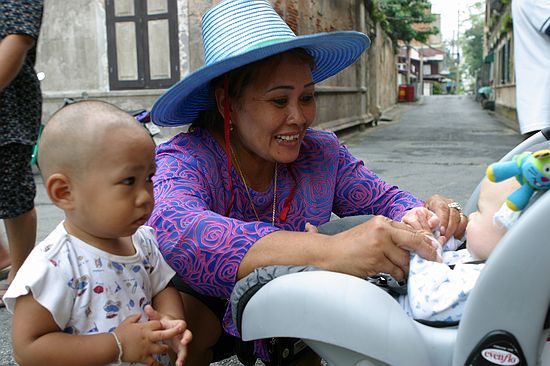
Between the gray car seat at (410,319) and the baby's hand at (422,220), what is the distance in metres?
0.41

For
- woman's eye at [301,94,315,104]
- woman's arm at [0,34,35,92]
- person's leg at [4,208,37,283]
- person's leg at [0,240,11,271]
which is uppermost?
woman's arm at [0,34,35,92]

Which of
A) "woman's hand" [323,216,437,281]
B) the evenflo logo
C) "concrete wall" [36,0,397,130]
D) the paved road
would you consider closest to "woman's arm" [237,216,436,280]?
"woman's hand" [323,216,437,281]

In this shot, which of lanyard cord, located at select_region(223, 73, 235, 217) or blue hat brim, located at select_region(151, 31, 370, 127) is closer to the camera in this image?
blue hat brim, located at select_region(151, 31, 370, 127)

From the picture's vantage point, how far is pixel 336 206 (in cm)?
221

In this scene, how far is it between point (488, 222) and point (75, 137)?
3.08 feet

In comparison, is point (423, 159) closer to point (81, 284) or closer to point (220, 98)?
point (220, 98)

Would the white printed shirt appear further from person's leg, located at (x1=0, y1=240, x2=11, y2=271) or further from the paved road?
person's leg, located at (x1=0, y1=240, x2=11, y2=271)

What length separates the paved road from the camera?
17.9 ft

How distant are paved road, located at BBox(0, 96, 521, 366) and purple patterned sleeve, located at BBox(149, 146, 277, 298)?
3.80ft

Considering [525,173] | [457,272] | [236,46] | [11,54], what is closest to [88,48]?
[11,54]

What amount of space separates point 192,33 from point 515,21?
278 inches

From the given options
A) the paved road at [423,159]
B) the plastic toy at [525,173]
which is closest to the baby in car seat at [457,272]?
the plastic toy at [525,173]

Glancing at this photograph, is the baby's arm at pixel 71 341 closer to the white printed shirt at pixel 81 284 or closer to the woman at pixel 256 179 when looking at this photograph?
the white printed shirt at pixel 81 284

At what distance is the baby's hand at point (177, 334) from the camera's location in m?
1.36
